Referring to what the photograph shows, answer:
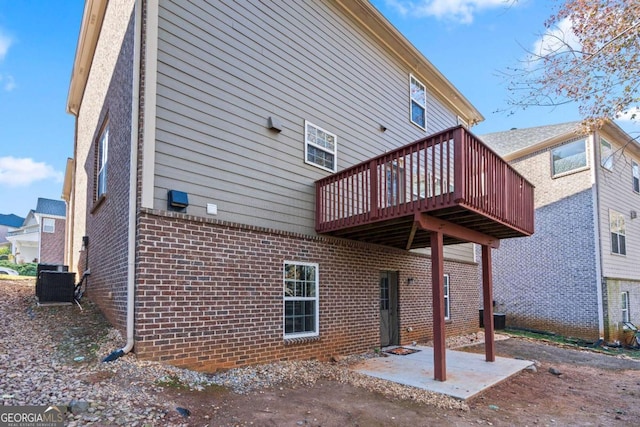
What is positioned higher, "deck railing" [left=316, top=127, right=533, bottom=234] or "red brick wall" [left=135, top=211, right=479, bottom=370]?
"deck railing" [left=316, top=127, right=533, bottom=234]

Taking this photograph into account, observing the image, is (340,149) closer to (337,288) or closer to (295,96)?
(295,96)

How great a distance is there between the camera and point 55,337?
5.95 metres

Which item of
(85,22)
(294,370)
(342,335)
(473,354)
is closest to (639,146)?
(473,354)

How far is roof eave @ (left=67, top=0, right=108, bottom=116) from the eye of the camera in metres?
9.17

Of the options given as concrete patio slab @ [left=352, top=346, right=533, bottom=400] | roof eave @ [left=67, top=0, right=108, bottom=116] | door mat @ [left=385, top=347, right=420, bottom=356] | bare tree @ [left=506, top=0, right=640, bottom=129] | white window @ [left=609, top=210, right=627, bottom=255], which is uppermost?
roof eave @ [left=67, top=0, right=108, bottom=116]

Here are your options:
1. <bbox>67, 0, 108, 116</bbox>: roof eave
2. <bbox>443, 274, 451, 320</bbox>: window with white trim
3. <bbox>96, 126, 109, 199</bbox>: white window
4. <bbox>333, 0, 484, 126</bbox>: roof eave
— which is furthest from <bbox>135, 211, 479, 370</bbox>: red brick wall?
<bbox>67, 0, 108, 116</bbox>: roof eave

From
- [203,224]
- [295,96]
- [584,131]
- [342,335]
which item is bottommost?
[342,335]

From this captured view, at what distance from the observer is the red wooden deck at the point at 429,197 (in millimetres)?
6195

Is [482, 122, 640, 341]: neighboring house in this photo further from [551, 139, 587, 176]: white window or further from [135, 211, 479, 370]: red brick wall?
[135, 211, 479, 370]: red brick wall

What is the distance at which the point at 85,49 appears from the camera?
10648mm

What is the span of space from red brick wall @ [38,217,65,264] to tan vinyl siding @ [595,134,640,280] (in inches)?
1227

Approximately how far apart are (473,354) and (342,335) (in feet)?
10.9

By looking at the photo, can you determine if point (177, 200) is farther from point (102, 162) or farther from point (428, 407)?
point (428, 407)

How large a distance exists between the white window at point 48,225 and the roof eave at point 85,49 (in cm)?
1788
